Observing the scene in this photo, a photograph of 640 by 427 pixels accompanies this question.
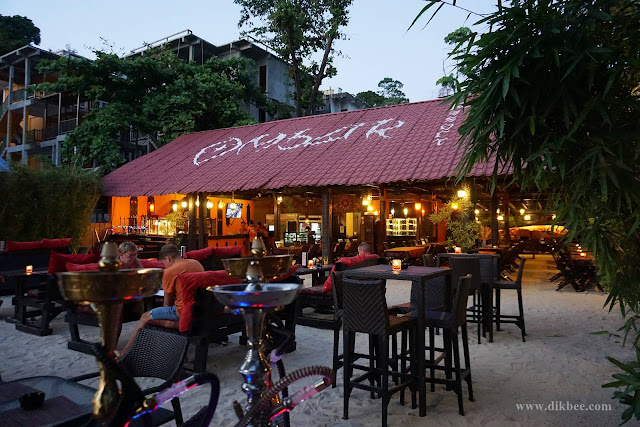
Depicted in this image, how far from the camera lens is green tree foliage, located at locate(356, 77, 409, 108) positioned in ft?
107

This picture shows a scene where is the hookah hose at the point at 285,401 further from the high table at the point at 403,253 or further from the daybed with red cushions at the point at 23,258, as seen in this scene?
the high table at the point at 403,253

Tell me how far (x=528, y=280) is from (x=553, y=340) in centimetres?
660

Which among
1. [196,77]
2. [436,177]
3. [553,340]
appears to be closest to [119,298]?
[553,340]

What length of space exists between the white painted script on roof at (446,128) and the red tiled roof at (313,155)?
26 mm

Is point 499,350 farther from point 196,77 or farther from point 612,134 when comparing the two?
point 196,77

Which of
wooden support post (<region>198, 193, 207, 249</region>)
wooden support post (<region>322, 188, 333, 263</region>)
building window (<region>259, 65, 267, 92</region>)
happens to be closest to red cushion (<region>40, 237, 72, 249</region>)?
wooden support post (<region>198, 193, 207, 249</region>)

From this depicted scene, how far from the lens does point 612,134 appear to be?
233 cm

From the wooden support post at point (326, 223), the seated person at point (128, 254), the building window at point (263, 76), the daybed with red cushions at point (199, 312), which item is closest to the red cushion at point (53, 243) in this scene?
the seated person at point (128, 254)

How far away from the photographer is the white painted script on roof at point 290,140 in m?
12.6

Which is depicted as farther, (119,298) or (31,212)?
(31,212)

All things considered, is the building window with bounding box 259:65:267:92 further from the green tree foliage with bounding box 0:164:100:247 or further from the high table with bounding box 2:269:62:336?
the high table with bounding box 2:269:62:336

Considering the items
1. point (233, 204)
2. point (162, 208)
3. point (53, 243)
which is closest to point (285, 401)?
point (53, 243)

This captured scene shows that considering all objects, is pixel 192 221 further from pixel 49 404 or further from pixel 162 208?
pixel 49 404

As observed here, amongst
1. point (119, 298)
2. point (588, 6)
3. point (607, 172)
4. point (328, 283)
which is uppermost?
point (588, 6)
